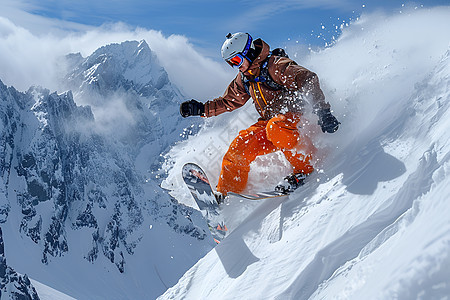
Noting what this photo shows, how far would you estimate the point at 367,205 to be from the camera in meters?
3.29

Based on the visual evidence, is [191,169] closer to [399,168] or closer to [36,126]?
[399,168]

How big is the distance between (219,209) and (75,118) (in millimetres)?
168162

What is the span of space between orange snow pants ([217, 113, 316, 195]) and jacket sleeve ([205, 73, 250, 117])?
675 millimetres

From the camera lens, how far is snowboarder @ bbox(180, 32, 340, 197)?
477cm

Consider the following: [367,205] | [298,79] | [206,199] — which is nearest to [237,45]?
[298,79]

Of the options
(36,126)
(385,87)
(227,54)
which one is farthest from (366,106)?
(36,126)

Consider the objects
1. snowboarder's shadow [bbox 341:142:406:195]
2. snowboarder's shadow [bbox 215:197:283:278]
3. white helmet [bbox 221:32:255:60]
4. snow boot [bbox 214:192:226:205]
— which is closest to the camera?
snowboarder's shadow [bbox 341:142:406:195]

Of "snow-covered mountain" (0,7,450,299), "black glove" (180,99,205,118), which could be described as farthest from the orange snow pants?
"black glove" (180,99,205,118)

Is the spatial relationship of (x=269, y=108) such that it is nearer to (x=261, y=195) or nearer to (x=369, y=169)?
→ (x=261, y=195)

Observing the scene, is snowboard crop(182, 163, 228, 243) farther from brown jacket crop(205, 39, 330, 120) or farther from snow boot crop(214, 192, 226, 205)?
brown jacket crop(205, 39, 330, 120)

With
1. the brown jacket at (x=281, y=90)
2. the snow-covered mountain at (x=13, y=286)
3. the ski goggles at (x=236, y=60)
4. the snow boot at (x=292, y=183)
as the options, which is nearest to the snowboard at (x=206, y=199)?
the snow boot at (x=292, y=183)

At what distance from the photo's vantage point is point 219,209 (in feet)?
17.9

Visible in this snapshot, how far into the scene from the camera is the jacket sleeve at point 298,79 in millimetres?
4516

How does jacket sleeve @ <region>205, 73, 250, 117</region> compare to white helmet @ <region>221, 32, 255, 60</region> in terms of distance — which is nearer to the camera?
white helmet @ <region>221, 32, 255, 60</region>
